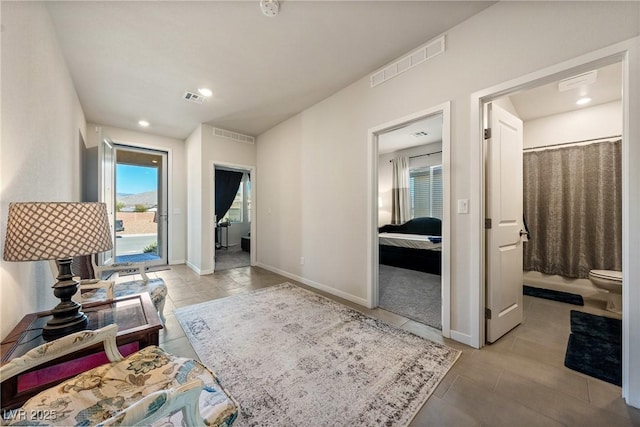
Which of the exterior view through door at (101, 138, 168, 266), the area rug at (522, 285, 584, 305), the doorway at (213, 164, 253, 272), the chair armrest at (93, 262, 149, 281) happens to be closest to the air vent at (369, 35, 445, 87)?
the doorway at (213, 164, 253, 272)

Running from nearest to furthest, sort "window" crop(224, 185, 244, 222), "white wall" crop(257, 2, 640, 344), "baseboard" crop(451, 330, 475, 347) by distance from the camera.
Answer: "white wall" crop(257, 2, 640, 344) < "baseboard" crop(451, 330, 475, 347) < "window" crop(224, 185, 244, 222)

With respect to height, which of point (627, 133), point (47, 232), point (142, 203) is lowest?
point (47, 232)

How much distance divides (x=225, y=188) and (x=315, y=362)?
5641 mm

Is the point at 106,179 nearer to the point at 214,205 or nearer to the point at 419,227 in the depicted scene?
the point at 214,205

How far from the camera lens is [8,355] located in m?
0.93

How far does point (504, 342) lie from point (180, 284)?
4.06m

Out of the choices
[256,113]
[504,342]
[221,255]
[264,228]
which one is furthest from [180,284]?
[504,342]

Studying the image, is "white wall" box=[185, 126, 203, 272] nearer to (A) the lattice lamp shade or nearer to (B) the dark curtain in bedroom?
(B) the dark curtain in bedroom

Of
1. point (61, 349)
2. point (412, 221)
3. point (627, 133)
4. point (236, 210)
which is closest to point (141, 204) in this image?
point (236, 210)

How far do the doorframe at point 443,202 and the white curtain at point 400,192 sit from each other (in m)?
3.50

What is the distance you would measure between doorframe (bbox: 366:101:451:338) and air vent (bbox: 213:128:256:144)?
2.95m

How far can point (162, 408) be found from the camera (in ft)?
2.20

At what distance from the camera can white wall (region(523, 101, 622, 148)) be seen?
9.86 ft

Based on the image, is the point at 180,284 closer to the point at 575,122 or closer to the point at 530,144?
the point at 530,144
